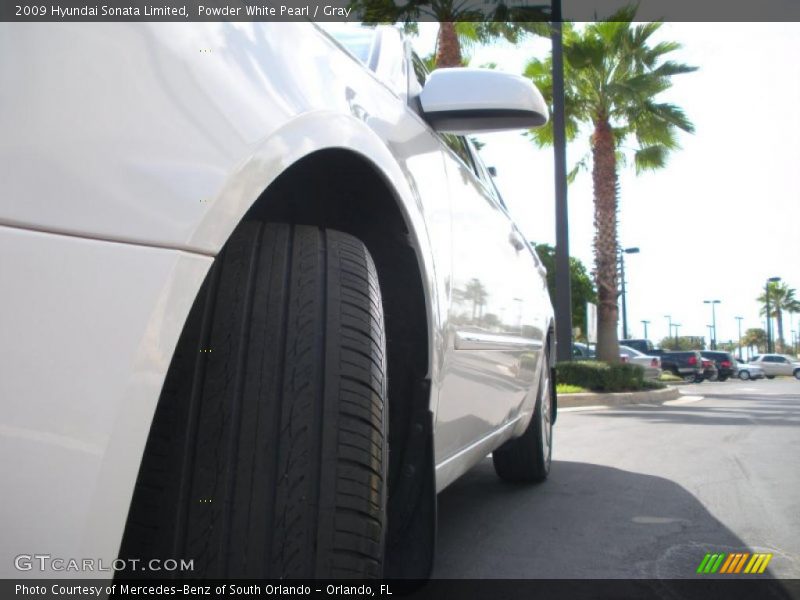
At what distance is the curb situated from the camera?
12.1 meters

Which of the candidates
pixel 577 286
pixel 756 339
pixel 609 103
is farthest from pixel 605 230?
pixel 756 339

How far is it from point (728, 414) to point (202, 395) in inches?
407

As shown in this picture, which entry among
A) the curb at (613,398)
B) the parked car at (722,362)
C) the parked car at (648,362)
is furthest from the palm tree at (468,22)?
the parked car at (722,362)

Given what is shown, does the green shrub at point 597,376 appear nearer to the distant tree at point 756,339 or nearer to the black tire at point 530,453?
the black tire at point 530,453

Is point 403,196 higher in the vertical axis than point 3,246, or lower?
higher

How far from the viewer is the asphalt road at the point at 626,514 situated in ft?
8.90

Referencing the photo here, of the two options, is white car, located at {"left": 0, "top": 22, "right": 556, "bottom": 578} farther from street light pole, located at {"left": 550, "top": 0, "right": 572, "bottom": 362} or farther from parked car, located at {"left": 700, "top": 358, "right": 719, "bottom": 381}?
parked car, located at {"left": 700, "top": 358, "right": 719, "bottom": 381}

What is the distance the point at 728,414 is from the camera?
10.5m

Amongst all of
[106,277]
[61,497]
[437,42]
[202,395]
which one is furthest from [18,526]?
[437,42]

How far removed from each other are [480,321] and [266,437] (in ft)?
4.17

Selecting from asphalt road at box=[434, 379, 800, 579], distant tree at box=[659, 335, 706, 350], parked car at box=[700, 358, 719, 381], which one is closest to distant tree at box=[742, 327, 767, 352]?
distant tree at box=[659, 335, 706, 350]

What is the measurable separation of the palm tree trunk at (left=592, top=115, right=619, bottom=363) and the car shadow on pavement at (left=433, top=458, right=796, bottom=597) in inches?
523

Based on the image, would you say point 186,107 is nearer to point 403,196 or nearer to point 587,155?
point 403,196

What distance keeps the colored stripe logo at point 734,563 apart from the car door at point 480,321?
824 mm
